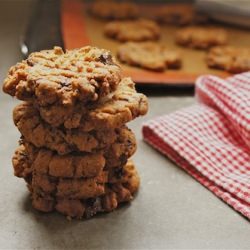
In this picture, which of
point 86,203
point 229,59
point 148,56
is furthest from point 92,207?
point 229,59

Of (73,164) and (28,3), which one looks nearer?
(73,164)

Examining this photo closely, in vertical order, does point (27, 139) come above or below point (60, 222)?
above

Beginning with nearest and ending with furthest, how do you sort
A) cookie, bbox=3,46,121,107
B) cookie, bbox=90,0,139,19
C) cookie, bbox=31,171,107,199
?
cookie, bbox=3,46,121,107
cookie, bbox=31,171,107,199
cookie, bbox=90,0,139,19

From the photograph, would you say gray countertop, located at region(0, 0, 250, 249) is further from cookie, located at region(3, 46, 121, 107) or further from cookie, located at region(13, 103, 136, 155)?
cookie, located at region(3, 46, 121, 107)

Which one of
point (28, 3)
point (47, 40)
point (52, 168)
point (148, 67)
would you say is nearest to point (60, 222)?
point (52, 168)

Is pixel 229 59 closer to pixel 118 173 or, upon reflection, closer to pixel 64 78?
pixel 118 173

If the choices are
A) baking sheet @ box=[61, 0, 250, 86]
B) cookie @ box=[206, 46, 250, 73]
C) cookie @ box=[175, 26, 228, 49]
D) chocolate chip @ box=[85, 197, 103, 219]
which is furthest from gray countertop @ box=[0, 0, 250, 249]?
cookie @ box=[175, 26, 228, 49]

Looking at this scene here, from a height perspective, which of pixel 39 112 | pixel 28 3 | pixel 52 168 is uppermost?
pixel 39 112

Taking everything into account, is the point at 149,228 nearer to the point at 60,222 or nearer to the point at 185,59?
the point at 60,222
